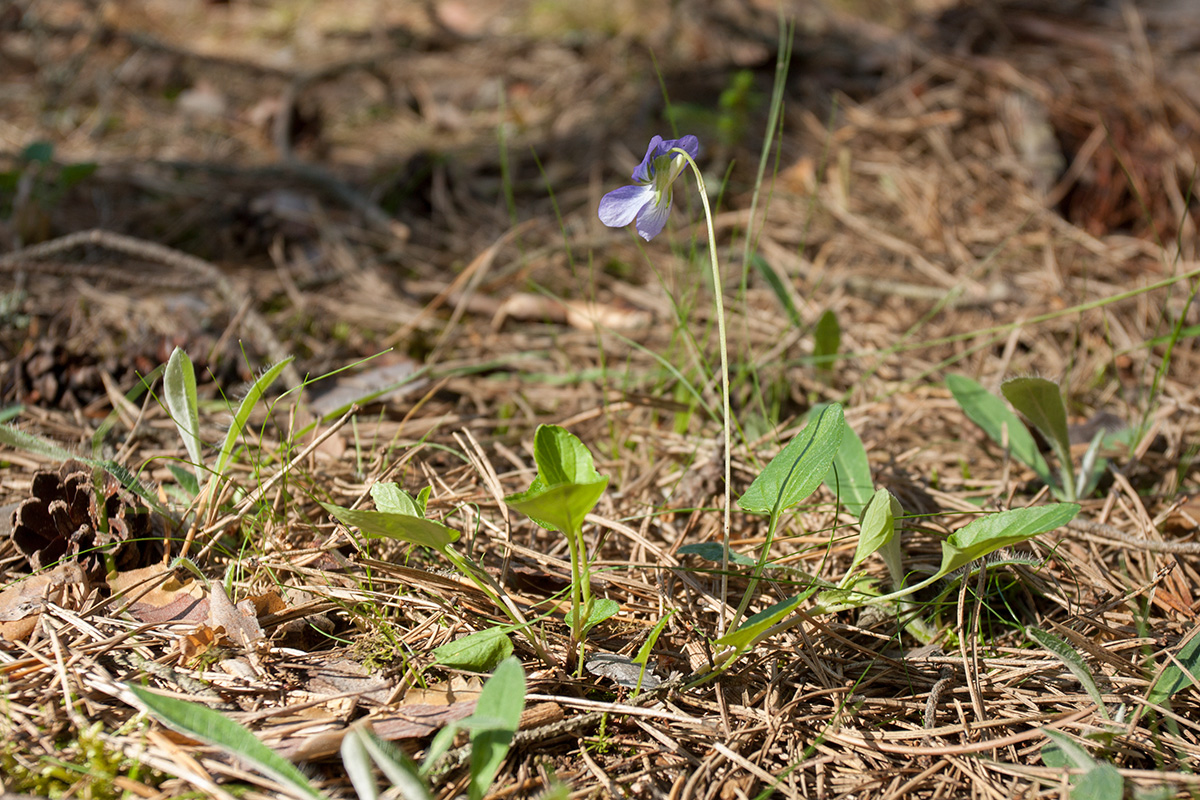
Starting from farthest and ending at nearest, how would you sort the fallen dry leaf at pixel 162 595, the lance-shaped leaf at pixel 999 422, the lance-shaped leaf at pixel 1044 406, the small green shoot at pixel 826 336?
the small green shoot at pixel 826 336
the lance-shaped leaf at pixel 999 422
the lance-shaped leaf at pixel 1044 406
the fallen dry leaf at pixel 162 595

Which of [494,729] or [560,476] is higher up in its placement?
[560,476]

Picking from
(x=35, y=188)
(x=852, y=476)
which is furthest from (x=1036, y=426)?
(x=35, y=188)

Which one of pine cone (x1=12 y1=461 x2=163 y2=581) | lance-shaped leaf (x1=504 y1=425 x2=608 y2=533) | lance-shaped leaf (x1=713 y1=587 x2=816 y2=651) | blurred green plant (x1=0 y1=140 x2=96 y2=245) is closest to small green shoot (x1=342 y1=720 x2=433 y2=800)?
lance-shaped leaf (x1=504 y1=425 x2=608 y2=533)


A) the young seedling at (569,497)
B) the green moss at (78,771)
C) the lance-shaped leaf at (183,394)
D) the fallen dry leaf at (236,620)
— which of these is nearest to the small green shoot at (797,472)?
the young seedling at (569,497)

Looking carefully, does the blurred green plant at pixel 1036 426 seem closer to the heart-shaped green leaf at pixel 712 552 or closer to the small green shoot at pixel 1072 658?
Result: the small green shoot at pixel 1072 658

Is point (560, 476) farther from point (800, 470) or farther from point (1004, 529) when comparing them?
point (1004, 529)

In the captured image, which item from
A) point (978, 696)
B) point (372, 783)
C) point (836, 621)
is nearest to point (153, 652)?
point (372, 783)

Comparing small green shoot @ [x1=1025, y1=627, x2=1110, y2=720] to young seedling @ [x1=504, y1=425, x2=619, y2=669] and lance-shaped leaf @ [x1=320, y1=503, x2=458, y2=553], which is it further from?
lance-shaped leaf @ [x1=320, y1=503, x2=458, y2=553]
